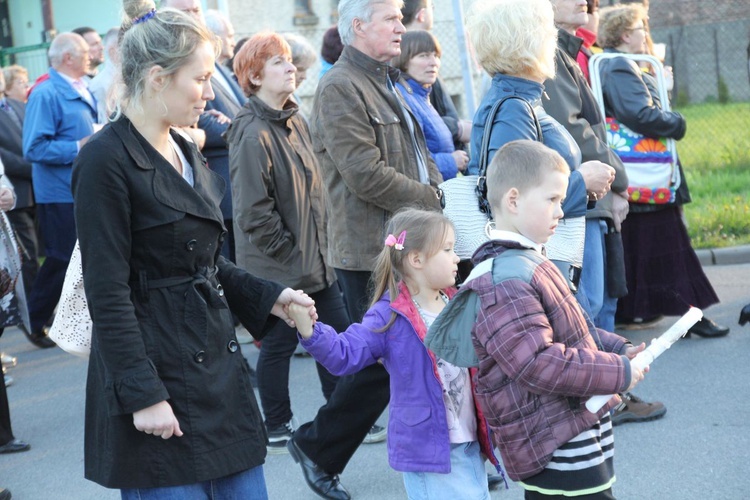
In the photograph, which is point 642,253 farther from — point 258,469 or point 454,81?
point 454,81

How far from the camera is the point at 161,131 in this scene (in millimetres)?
2732

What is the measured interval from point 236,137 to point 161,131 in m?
2.38

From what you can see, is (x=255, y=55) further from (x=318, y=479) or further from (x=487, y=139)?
(x=318, y=479)

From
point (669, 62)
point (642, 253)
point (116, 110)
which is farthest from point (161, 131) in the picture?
point (669, 62)

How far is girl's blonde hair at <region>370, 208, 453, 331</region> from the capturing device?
3.46 meters

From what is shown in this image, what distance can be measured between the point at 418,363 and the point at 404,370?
0.05m

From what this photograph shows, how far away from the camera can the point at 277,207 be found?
5.12 m

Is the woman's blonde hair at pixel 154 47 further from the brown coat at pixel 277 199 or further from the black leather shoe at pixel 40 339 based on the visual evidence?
the black leather shoe at pixel 40 339

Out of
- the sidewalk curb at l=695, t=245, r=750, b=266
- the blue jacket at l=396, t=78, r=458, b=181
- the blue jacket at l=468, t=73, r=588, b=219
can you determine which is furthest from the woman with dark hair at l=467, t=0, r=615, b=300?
the sidewalk curb at l=695, t=245, r=750, b=266

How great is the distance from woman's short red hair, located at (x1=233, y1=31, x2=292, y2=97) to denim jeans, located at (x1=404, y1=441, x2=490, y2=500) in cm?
247

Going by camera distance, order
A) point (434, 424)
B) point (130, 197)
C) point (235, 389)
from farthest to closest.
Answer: point (434, 424) → point (235, 389) → point (130, 197)

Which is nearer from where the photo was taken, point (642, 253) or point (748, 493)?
point (748, 493)

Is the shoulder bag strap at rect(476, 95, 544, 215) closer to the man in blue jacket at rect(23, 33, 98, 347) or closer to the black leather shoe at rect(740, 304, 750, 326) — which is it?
the black leather shoe at rect(740, 304, 750, 326)

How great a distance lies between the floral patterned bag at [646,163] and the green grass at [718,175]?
2993 mm
